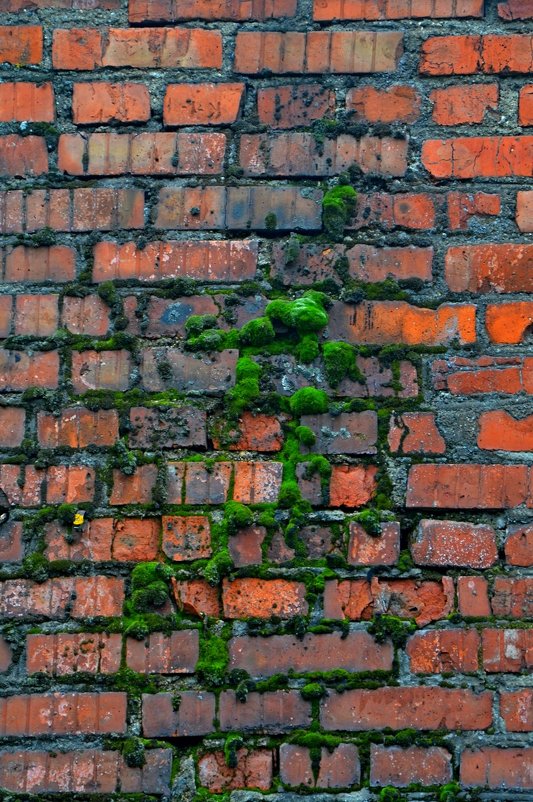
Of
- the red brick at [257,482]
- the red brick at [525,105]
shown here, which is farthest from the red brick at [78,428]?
the red brick at [525,105]

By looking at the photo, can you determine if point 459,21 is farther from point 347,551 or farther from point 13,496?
point 13,496

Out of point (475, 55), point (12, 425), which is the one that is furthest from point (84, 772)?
point (475, 55)

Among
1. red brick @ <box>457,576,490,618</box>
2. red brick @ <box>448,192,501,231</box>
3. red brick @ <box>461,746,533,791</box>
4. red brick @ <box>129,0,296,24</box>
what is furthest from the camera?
red brick @ <box>129,0,296,24</box>

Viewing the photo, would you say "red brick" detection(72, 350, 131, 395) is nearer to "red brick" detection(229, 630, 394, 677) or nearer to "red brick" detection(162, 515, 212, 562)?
"red brick" detection(162, 515, 212, 562)

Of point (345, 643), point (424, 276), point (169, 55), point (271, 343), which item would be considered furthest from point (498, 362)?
point (169, 55)

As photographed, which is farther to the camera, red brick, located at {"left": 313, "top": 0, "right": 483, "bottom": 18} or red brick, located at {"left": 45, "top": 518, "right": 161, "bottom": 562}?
red brick, located at {"left": 313, "top": 0, "right": 483, "bottom": 18}

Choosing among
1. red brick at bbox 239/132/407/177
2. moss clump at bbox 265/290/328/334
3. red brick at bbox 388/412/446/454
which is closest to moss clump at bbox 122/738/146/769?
red brick at bbox 388/412/446/454

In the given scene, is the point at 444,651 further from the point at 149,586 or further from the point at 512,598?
the point at 149,586

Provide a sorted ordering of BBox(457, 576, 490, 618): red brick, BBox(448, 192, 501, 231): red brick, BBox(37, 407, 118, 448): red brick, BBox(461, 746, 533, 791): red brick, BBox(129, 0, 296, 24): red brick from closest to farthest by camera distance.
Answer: BBox(461, 746, 533, 791): red brick < BBox(457, 576, 490, 618): red brick < BBox(37, 407, 118, 448): red brick < BBox(448, 192, 501, 231): red brick < BBox(129, 0, 296, 24): red brick
